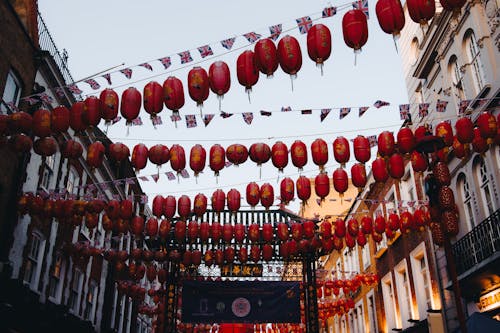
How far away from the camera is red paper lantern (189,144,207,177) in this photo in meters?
12.0

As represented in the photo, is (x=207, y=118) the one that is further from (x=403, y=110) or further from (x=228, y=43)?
(x=403, y=110)

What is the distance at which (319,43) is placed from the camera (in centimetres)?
866

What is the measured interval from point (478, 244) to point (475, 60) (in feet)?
21.7

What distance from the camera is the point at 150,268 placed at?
67.2 feet

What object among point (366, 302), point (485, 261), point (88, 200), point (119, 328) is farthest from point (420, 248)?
point (119, 328)

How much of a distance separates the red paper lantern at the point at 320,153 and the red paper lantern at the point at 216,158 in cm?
237

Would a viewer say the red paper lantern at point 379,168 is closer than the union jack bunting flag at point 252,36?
No

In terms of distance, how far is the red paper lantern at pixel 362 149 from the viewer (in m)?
11.7

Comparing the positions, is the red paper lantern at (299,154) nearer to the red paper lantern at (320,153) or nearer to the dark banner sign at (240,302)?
the red paper lantern at (320,153)

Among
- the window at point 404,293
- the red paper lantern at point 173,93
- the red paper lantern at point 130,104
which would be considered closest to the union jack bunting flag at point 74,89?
the red paper lantern at point 130,104

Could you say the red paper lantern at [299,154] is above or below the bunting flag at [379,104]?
below

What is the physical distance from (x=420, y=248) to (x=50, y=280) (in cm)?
1552

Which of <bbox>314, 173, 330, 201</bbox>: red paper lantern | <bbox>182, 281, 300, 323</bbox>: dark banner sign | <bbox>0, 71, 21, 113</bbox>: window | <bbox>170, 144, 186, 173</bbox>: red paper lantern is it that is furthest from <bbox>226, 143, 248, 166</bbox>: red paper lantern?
<bbox>182, 281, 300, 323</bbox>: dark banner sign

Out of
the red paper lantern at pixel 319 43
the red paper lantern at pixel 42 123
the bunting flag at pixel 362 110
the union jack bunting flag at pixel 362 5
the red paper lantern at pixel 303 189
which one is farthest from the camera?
the red paper lantern at pixel 303 189
